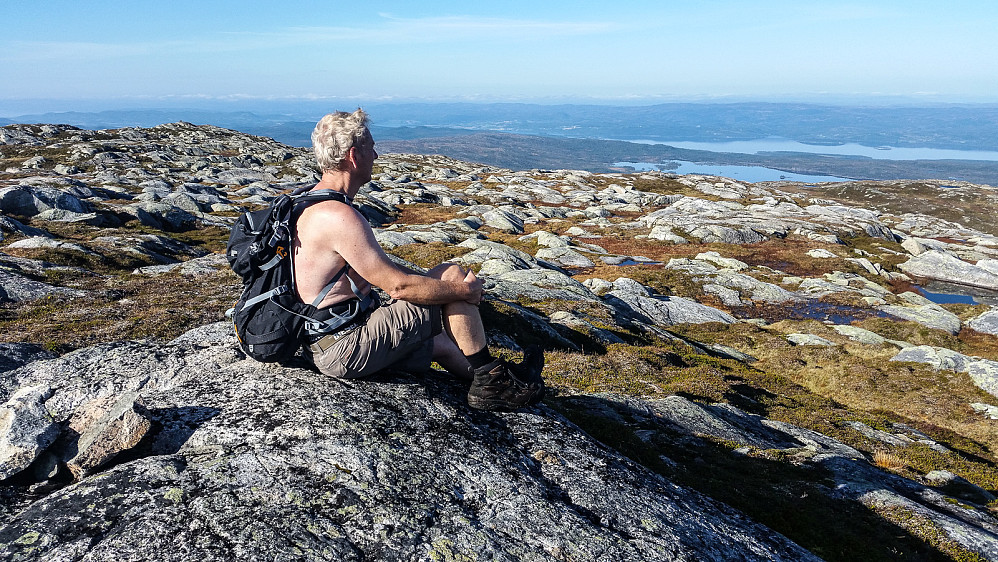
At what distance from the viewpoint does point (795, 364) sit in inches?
1171

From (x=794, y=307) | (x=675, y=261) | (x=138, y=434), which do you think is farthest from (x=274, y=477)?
(x=675, y=261)

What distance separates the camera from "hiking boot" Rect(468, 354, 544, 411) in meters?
7.75

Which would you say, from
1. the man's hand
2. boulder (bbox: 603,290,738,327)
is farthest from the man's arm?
boulder (bbox: 603,290,738,327)

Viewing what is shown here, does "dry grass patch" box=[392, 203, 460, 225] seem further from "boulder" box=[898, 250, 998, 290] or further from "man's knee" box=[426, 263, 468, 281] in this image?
"man's knee" box=[426, 263, 468, 281]

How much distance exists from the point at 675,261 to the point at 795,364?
89.5 feet

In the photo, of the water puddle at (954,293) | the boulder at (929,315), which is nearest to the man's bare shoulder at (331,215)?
the boulder at (929,315)

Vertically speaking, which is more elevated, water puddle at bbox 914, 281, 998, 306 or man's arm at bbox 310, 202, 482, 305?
man's arm at bbox 310, 202, 482, 305

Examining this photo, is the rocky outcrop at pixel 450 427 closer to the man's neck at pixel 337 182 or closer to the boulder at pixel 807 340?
the boulder at pixel 807 340

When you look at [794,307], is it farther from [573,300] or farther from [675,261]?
[573,300]

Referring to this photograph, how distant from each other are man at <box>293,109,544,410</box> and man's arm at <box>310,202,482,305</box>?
0.01 meters

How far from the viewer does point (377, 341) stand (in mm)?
7289

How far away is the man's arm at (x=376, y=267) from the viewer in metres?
6.48

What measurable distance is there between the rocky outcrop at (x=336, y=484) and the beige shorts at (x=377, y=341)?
1.21ft

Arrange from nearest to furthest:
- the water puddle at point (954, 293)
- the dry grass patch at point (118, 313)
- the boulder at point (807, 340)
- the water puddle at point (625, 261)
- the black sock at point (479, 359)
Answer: the black sock at point (479, 359) < the dry grass patch at point (118, 313) < the boulder at point (807, 340) < the water puddle at point (954, 293) < the water puddle at point (625, 261)
